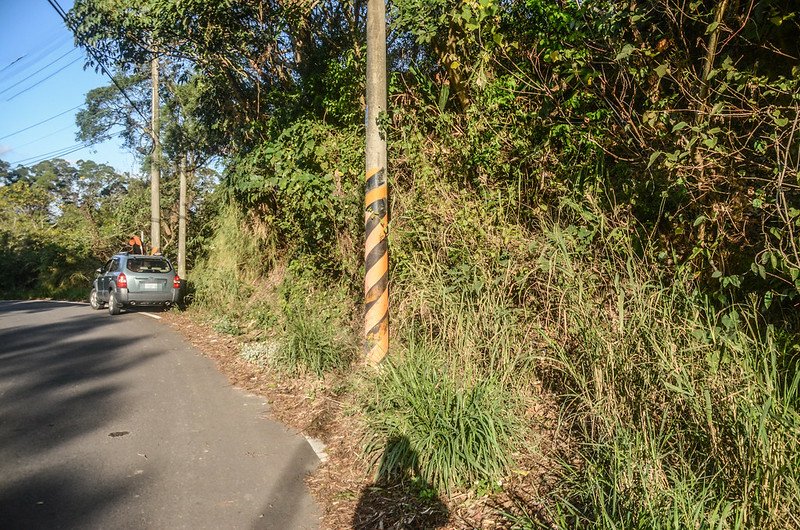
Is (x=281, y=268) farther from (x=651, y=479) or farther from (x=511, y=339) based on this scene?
(x=651, y=479)

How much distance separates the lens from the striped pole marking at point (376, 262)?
21.2 feet

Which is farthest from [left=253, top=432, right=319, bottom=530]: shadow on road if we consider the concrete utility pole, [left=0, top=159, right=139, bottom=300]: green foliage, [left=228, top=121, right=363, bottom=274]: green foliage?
[left=0, top=159, right=139, bottom=300]: green foliage

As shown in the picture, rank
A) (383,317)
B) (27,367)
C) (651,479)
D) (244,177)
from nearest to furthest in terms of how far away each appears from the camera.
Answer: (651,479)
(383,317)
(27,367)
(244,177)

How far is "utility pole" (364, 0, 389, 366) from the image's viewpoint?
21.3 feet

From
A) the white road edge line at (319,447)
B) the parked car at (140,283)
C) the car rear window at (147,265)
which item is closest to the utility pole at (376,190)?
the white road edge line at (319,447)

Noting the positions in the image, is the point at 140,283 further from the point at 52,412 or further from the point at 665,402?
the point at 665,402

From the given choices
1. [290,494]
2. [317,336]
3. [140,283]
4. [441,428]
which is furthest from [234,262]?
[441,428]

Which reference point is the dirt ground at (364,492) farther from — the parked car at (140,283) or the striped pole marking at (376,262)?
the parked car at (140,283)

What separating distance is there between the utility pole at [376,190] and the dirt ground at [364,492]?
0.99 meters

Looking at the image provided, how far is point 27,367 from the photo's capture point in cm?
896

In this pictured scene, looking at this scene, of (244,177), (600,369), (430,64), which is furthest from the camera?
(244,177)

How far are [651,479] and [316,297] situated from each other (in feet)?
22.1

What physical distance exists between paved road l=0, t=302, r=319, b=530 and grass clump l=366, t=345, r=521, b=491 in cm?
82

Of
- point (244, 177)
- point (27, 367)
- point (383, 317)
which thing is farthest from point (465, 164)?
point (27, 367)
